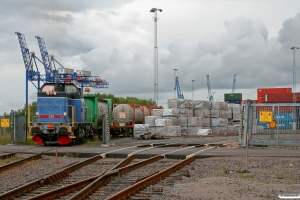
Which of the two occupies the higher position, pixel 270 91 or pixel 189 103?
pixel 270 91

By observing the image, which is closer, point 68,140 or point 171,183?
point 171,183

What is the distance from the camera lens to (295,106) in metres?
20.8

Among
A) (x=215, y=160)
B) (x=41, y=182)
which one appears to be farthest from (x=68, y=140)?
(x=41, y=182)

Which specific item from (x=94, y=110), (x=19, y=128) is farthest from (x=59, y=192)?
(x=94, y=110)

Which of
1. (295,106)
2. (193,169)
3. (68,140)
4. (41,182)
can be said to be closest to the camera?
(41,182)

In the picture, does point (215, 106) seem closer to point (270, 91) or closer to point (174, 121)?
point (174, 121)

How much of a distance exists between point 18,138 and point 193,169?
50.0 ft

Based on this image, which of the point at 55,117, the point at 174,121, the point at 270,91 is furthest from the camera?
the point at 270,91

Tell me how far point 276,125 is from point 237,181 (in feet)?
35.6

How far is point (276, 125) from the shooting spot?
20.6 metres

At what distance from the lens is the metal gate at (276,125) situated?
67.4 feet

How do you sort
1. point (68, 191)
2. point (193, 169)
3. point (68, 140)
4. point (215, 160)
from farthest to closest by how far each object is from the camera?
point (68, 140) → point (215, 160) → point (193, 169) → point (68, 191)

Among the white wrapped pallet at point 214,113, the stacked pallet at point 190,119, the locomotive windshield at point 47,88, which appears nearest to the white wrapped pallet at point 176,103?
the stacked pallet at point 190,119

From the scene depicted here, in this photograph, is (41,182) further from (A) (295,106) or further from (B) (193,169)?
(A) (295,106)
